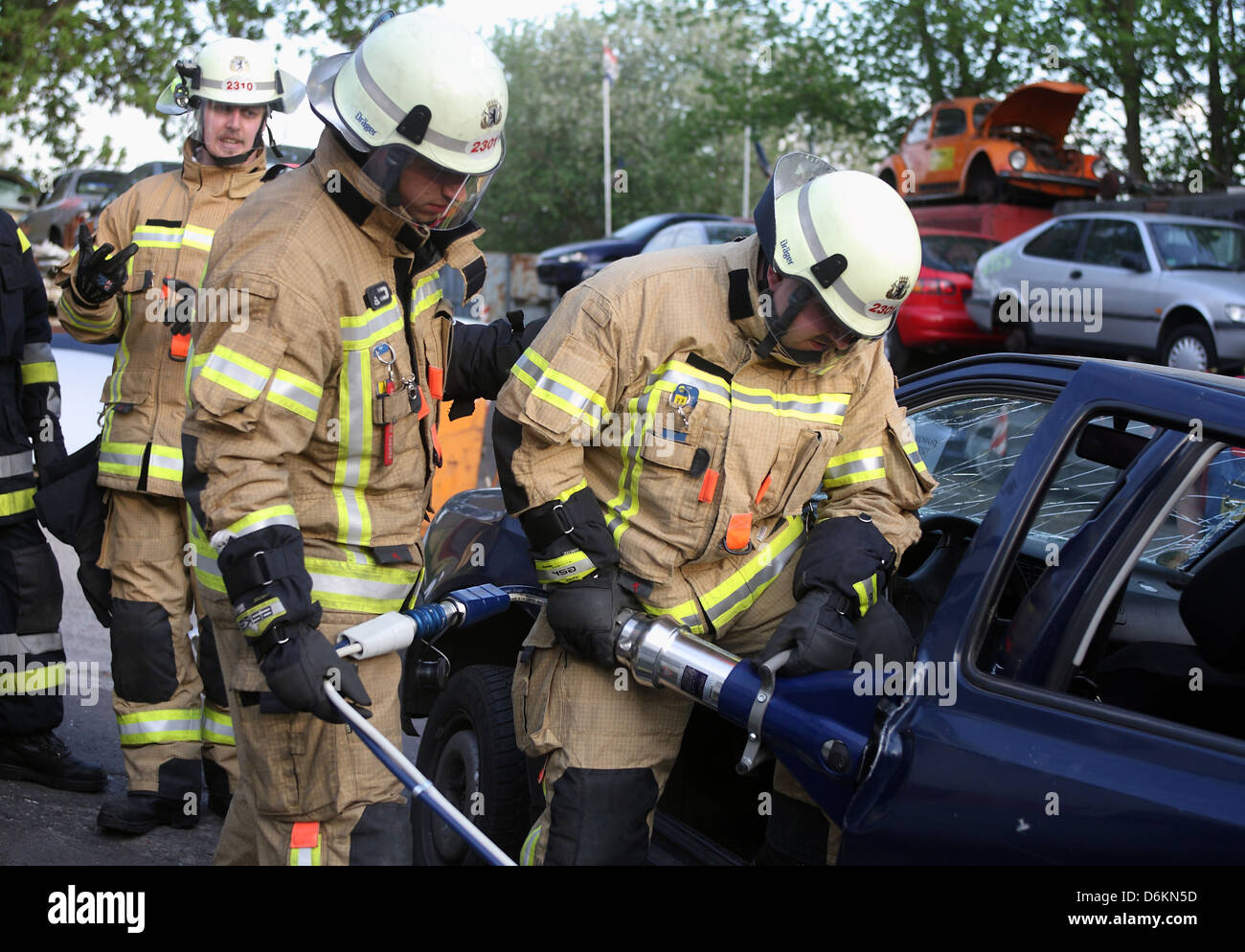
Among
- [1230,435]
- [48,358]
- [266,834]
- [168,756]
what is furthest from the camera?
[48,358]

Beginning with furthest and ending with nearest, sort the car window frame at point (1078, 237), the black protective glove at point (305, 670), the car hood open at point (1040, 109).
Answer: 1. the car hood open at point (1040, 109)
2. the car window frame at point (1078, 237)
3. the black protective glove at point (305, 670)

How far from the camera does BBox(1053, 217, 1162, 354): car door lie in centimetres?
1061

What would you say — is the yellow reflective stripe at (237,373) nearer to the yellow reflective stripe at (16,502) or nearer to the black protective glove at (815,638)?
the black protective glove at (815,638)

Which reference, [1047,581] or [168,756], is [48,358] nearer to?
[168,756]

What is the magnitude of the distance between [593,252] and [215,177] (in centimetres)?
1248

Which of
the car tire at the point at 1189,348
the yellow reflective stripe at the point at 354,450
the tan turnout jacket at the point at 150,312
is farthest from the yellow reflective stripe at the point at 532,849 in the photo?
the car tire at the point at 1189,348

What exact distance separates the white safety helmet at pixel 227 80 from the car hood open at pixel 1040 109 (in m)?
14.0

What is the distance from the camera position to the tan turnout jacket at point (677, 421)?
2.54 metres

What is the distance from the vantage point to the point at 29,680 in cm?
380

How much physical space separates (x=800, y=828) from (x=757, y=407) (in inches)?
33.6
